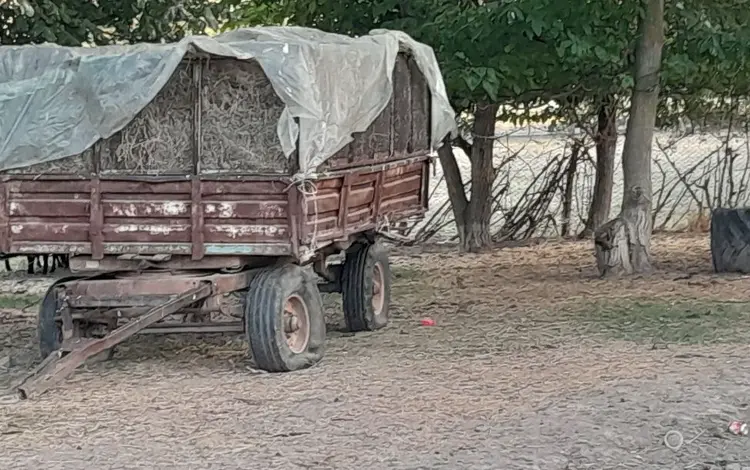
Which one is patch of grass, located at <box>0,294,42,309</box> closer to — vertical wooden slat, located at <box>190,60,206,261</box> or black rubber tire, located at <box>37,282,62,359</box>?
black rubber tire, located at <box>37,282,62,359</box>

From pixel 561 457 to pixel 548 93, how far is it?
8.65 m

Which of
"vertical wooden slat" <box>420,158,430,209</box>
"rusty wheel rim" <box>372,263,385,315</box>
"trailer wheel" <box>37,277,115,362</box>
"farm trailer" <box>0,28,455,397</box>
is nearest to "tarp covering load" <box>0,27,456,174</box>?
"farm trailer" <box>0,28,455,397</box>

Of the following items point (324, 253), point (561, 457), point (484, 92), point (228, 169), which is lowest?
point (561, 457)

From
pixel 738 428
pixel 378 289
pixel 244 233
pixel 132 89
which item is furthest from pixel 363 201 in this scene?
pixel 738 428

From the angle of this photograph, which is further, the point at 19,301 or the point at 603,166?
the point at 603,166

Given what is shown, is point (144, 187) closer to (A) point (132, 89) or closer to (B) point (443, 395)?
(A) point (132, 89)

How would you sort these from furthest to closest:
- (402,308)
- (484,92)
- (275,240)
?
1. (484,92)
2. (402,308)
3. (275,240)

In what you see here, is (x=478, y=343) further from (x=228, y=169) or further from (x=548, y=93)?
(x=548, y=93)

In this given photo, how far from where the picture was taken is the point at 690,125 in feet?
55.3

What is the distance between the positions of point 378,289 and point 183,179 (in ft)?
9.54

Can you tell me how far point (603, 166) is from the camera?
16.1 m

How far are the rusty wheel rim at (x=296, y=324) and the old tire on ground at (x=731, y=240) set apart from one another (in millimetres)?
5496

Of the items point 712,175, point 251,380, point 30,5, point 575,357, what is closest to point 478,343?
point 575,357

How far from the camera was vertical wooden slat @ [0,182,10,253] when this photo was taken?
8.00m
